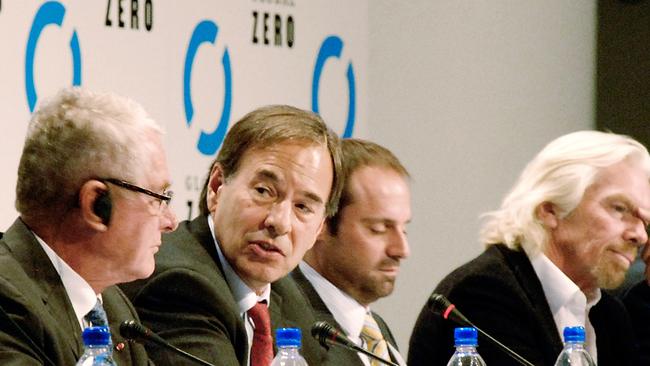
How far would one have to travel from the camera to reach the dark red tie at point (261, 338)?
2.96 metres

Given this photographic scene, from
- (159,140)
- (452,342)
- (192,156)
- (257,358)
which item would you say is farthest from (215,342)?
(192,156)

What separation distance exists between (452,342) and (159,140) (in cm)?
148

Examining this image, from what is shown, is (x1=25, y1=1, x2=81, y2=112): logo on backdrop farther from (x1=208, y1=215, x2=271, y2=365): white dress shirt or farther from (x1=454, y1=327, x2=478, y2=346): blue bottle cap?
(x1=454, y1=327, x2=478, y2=346): blue bottle cap

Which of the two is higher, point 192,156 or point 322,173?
point 322,173

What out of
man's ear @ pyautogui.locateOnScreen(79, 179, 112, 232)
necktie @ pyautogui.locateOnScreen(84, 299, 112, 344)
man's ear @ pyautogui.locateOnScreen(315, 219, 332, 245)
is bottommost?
man's ear @ pyautogui.locateOnScreen(315, 219, 332, 245)

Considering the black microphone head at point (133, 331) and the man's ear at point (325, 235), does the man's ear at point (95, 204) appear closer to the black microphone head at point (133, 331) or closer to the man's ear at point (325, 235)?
the black microphone head at point (133, 331)

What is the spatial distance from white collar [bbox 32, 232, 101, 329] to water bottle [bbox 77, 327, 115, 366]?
0.29 metres

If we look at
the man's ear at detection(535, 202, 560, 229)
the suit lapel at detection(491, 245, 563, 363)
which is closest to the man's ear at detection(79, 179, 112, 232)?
the suit lapel at detection(491, 245, 563, 363)

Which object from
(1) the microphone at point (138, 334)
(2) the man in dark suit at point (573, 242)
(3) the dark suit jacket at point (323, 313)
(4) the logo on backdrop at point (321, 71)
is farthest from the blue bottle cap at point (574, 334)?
(4) the logo on backdrop at point (321, 71)

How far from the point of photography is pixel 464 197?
5922mm

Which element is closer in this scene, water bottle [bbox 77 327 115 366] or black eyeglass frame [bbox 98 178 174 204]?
water bottle [bbox 77 327 115 366]

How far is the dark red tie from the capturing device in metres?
2.96

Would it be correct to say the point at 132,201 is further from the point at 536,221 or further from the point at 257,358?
the point at 536,221

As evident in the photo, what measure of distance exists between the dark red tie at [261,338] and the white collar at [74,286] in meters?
0.58
